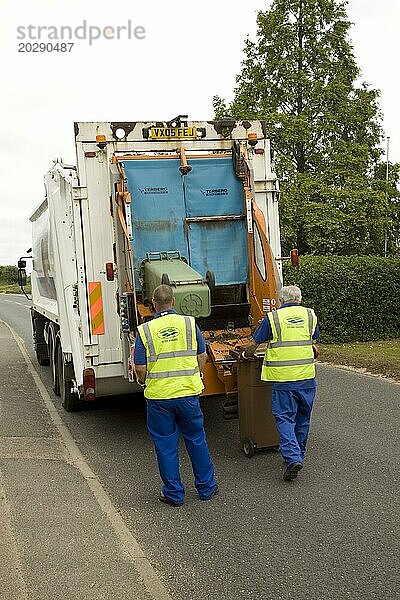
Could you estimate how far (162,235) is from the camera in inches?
324

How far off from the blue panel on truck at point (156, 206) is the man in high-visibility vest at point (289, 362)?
5.89 ft

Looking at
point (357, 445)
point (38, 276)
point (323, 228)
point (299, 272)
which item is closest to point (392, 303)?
point (299, 272)

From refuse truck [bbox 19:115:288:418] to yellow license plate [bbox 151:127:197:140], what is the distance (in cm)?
1

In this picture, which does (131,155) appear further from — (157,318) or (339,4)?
(339,4)

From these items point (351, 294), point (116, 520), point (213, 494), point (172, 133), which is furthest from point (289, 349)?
point (351, 294)

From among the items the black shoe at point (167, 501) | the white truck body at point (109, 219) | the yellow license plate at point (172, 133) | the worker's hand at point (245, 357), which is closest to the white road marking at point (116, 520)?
the black shoe at point (167, 501)

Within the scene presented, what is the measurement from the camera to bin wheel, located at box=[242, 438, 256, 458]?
23.7 feet

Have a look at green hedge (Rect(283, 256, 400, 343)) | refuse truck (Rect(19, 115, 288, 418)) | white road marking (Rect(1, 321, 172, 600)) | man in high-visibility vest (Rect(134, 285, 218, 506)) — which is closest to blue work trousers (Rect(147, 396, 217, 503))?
man in high-visibility vest (Rect(134, 285, 218, 506))

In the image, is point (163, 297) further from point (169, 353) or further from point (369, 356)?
point (369, 356)

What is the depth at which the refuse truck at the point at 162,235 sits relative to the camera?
25.5 ft

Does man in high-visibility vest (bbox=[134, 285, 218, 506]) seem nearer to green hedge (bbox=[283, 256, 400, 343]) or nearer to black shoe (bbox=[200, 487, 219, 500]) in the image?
black shoe (bbox=[200, 487, 219, 500])

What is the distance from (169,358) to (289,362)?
116 centimetres

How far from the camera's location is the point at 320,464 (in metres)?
6.99

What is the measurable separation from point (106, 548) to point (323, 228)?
16.7 m
